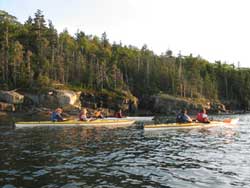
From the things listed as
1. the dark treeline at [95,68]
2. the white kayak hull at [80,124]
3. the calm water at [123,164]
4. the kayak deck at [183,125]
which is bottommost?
the calm water at [123,164]

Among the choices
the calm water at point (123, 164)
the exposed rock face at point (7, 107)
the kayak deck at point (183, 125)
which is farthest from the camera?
the exposed rock face at point (7, 107)

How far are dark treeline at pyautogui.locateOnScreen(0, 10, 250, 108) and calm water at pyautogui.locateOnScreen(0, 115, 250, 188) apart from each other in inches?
2306

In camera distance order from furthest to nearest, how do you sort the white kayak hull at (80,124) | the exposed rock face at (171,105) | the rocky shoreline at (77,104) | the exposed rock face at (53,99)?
the exposed rock face at (171,105), the exposed rock face at (53,99), the rocky shoreline at (77,104), the white kayak hull at (80,124)

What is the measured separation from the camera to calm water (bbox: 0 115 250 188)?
15.7m

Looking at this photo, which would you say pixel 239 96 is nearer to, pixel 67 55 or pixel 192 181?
pixel 67 55

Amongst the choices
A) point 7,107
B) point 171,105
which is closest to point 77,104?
point 7,107

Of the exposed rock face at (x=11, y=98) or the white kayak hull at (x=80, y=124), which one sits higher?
the exposed rock face at (x=11, y=98)

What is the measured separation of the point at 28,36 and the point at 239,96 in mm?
79196

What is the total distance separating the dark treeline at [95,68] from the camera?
90.8 metres

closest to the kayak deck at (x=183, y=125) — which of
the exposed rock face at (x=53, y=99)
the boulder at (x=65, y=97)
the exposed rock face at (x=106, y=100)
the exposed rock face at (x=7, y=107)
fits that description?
the exposed rock face at (x=53, y=99)

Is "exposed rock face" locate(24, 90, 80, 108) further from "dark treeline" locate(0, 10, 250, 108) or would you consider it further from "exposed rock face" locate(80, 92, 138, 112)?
"exposed rock face" locate(80, 92, 138, 112)

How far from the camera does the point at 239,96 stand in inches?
5531

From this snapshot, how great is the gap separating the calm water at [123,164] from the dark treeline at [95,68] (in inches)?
2306

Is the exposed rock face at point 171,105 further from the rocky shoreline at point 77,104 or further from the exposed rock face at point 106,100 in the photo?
the exposed rock face at point 106,100
